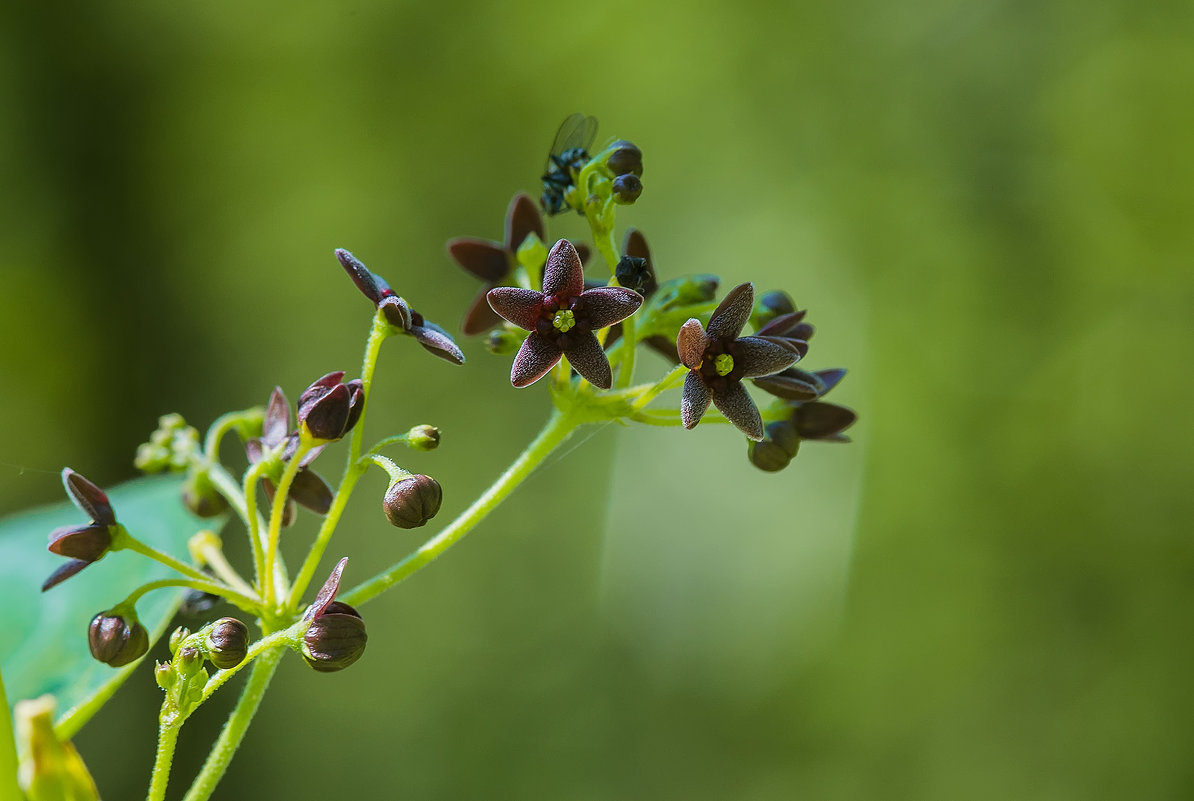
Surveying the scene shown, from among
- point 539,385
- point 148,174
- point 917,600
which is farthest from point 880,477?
point 148,174

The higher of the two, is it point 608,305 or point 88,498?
point 608,305

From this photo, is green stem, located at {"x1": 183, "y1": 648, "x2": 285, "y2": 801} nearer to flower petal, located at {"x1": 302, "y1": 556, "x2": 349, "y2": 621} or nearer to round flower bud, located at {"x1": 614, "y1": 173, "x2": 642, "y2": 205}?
flower petal, located at {"x1": 302, "y1": 556, "x2": 349, "y2": 621}

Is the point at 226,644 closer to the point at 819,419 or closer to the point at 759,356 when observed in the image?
the point at 759,356

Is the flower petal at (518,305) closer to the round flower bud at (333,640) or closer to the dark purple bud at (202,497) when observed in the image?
the round flower bud at (333,640)

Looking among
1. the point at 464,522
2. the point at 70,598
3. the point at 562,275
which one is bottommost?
the point at 70,598

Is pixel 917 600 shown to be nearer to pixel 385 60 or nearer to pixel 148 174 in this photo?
pixel 385 60

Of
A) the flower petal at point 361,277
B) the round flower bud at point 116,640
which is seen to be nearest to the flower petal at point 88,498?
the round flower bud at point 116,640

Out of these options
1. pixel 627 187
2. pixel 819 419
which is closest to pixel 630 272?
pixel 627 187
